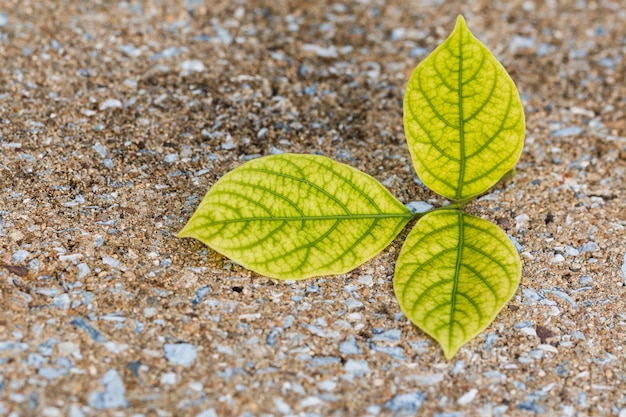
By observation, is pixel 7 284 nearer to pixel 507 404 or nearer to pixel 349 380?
pixel 349 380

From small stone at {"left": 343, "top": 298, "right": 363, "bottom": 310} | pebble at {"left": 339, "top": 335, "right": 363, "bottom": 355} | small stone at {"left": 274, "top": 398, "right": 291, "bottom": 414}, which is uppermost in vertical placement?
small stone at {"left": 343, "top": 298, "right": 363, "bottom": 310}

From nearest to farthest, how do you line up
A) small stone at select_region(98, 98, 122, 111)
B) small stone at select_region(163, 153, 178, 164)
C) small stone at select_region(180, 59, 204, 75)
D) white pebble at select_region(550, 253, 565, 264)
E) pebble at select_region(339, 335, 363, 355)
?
pebble at select_region(339, 335, 363, 355) → white pebble at select_region(550, 253, 565, 264) → small stone at select_region(163, 153, 178, 164) → small stone at select_region(98, 98, 122, 111) → small stone at select_region(180, 59, 204, 75)

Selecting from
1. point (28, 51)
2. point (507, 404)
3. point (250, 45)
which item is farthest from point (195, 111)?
point (507, 404)

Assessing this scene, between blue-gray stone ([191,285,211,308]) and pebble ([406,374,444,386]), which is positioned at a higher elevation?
blue-gray stone ([191,285,211,308])

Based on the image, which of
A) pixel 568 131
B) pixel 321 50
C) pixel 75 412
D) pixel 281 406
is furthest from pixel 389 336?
pixel 321 50

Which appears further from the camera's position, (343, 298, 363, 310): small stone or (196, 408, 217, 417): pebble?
(343, 298, 363, 310): small stone

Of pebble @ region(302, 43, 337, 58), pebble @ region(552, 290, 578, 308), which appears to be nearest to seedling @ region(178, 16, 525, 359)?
pebble @ region(552, 290, 578, 308)

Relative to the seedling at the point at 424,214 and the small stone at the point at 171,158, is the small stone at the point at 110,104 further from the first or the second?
the seedling at the point at 424,214

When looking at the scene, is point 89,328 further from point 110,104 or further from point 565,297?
point 565,297

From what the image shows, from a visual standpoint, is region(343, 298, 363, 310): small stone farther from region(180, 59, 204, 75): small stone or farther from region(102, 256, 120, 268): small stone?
region(180, 59, 204, 75): small stone
